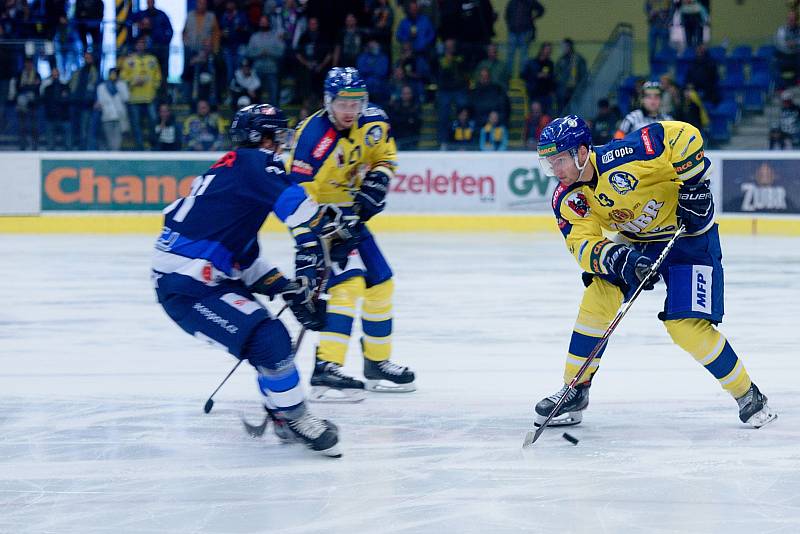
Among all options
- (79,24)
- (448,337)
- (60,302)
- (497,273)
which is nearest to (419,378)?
(448,337)

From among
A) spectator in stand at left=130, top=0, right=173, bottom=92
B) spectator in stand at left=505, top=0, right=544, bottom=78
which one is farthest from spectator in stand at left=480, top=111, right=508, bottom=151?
spectator in stand at left=130, top=0, right=173, bottom=92

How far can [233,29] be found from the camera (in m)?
13.7

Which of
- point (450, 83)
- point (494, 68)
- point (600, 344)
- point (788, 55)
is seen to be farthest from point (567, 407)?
point (788, 55)

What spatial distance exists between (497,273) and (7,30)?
7720mm

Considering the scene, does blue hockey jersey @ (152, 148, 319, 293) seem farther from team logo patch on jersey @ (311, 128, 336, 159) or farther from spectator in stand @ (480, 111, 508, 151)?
spectator in stand @ (480, 111, 508, 151)

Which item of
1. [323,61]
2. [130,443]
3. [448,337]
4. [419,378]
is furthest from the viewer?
[323,61]

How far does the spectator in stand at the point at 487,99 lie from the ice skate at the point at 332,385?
8.09m

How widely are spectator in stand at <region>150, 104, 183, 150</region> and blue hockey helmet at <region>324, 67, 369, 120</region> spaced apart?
794 cm

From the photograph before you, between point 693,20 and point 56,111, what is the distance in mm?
7064

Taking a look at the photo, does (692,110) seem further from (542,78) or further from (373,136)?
(373,136)

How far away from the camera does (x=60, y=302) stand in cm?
728

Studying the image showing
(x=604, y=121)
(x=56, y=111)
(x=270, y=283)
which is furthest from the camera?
(x=604, y=121)

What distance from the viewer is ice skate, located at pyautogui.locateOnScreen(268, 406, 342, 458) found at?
375 cm

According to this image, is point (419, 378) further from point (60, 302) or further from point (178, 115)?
point (178, 115)
